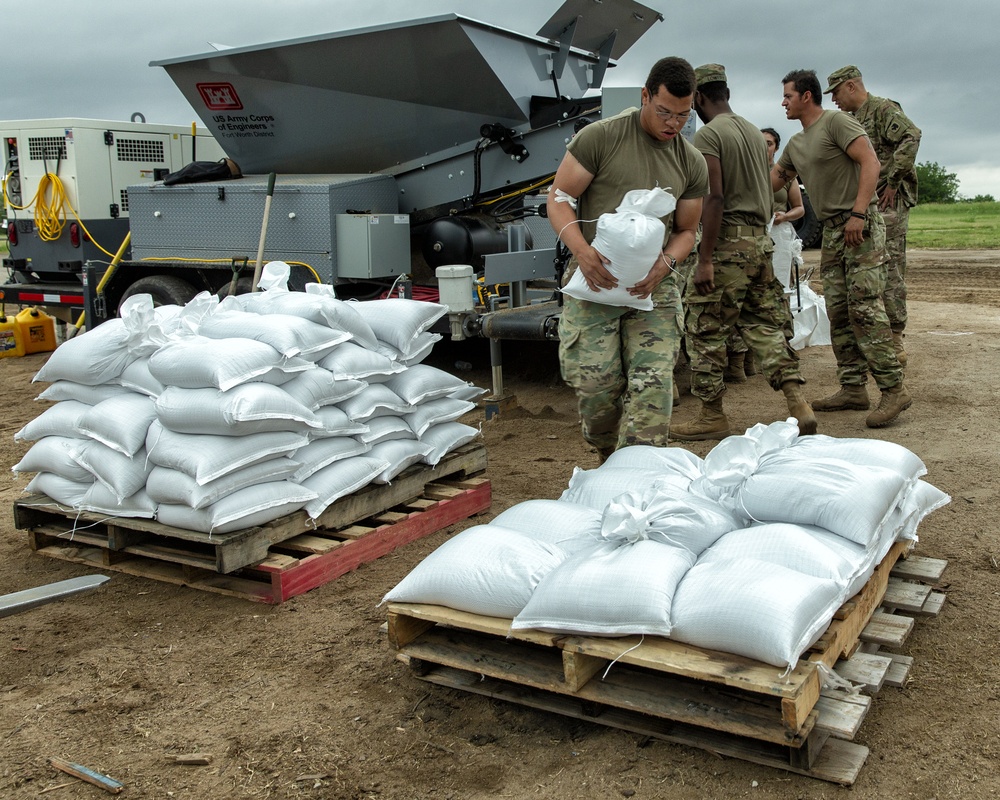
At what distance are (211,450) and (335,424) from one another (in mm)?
597

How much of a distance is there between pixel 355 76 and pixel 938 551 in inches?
204

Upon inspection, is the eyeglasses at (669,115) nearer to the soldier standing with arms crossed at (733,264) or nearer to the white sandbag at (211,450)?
the soldier standing with arms crossed at (733,264)

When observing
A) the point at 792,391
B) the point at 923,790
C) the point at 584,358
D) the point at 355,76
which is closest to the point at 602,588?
the point at 923,790

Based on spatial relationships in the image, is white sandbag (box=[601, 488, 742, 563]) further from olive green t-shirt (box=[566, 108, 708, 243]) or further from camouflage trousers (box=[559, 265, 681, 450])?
olive green t-shirt (box=[566, 108, 708, 243])

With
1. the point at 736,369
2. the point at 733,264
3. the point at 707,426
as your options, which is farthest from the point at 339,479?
the point at 736,369

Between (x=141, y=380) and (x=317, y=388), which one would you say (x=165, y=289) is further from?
(x=317, y=388)

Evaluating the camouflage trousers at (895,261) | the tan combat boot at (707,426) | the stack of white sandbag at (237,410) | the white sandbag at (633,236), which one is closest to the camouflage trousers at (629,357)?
the white sandbag at (633,236)

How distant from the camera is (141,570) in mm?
3895

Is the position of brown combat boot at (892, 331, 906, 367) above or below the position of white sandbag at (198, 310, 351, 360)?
below

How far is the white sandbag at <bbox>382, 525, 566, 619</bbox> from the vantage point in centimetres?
267

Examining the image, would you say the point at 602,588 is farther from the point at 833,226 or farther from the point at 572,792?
the point at 833,226

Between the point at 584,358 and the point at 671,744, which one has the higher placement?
the point at 584,358

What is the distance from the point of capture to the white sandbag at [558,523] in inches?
112

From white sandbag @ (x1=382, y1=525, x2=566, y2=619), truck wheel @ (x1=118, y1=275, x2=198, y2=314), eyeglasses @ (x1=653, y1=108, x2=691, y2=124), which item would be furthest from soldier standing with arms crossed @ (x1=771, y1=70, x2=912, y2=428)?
truck wheel @ (x1=118, y1=275, x2=198, y2=314)
